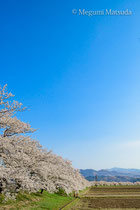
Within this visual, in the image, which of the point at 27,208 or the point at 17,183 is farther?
the point at 27,208

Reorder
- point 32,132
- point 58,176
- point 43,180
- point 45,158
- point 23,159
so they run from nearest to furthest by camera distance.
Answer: point 23,159, point 32,132, point 43,180, point 45,158, point 58,176

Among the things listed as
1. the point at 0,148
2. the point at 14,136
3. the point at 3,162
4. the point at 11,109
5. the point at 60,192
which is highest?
the point at 11,109

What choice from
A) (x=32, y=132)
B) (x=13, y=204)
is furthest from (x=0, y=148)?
(x=13, y=204)

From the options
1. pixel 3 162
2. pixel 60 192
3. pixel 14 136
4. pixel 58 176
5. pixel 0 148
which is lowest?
pixel 60 192

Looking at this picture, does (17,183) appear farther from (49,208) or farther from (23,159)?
Result: (49,208)

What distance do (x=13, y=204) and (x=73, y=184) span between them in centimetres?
1810

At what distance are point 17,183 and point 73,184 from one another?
22.8 metres

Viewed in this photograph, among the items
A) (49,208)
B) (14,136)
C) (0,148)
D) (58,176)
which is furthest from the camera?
(58,176)

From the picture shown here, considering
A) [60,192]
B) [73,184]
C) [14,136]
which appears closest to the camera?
[14,136]

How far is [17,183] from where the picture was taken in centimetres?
1647

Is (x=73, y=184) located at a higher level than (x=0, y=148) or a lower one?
lower

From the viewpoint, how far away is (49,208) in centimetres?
2289

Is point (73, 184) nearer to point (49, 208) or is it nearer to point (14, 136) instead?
point (49, 208)

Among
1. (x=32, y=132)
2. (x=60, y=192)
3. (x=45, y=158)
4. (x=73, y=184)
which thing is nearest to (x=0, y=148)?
(x=32, y=132)
